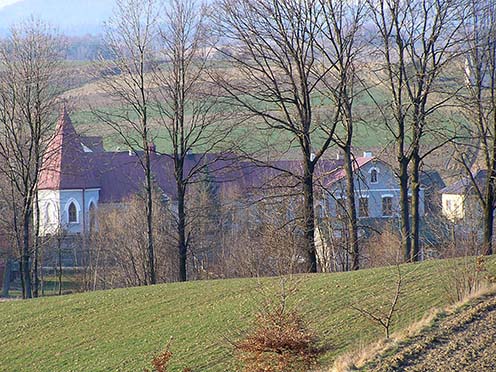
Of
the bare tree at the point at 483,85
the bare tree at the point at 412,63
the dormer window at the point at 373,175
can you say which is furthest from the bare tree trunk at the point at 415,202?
the dormer window at the point at 373,175

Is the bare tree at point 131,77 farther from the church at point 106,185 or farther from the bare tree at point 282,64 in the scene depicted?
the church at point 106,185

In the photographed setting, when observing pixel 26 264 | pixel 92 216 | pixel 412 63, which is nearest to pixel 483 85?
pixel 412 63

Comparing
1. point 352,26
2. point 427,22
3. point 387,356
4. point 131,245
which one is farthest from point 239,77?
point 131,245

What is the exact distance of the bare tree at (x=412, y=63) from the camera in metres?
23.5

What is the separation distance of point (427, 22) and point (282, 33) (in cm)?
466

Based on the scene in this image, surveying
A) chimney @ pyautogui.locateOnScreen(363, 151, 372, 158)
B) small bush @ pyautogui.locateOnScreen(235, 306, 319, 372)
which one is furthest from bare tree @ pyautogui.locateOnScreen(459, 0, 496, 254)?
chimney @ pyautogui.locateOnScreen(363, 151, 372, 158)

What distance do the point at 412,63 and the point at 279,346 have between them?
15.8 m

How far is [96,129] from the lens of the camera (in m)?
34.2

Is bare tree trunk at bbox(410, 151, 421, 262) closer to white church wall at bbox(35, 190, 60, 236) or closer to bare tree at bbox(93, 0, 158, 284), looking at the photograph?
bare tree at bbox(93, 0, 158, 284)

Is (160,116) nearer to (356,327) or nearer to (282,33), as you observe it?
(282,33)

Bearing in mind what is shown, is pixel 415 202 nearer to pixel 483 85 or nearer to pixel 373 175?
Result: pixel 483 85

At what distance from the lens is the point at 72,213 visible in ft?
198

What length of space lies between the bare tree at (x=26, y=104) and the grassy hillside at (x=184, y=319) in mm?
8493

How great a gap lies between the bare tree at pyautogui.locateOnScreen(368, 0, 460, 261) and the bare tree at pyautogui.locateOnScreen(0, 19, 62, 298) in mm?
13730
